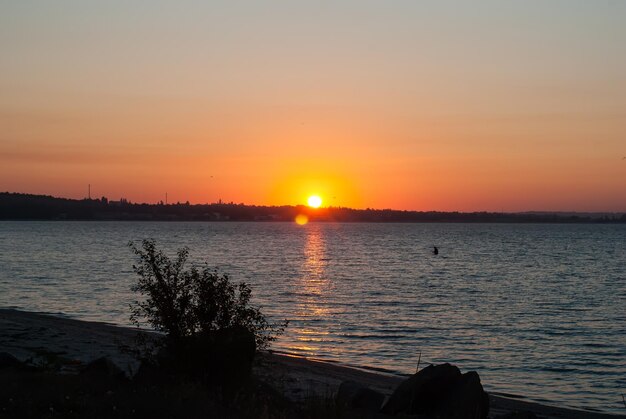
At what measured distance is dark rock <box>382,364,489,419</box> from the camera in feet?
49.8

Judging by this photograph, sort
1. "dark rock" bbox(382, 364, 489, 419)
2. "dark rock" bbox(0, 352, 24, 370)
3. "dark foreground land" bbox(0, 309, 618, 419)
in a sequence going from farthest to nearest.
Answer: "dark rock" bbox(0, 352, 24, 370) → "dark rock" bbox(382, 364, 489, 419) → "dark foreground land" bbox(0, 309, 618, 419)

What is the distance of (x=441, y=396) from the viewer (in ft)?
52.2

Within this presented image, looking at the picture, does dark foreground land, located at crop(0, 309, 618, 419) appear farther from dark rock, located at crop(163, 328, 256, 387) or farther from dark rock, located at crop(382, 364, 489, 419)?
dark rock, located at crop(382, 364, 489, 419)

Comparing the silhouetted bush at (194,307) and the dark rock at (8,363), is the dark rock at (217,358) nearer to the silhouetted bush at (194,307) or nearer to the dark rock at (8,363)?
the silhouetted bush at (194,307)

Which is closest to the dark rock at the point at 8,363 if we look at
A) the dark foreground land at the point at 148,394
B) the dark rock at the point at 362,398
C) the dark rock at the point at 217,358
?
the dark foreground land at the point at 148,394

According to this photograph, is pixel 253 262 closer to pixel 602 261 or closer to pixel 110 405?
pixel 602 261

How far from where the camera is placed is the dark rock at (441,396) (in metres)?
15.2

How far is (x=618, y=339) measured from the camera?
31.5 m

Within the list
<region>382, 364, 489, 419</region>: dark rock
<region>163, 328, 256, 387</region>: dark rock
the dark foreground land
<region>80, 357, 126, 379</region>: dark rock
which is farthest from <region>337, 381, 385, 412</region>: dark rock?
<region>80, 357, 126, 379</region>: dark rock

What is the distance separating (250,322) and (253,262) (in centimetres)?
6766

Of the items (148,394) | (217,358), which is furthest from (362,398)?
(148,394)

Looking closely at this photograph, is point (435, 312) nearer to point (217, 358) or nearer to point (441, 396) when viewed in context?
point (441, 396)

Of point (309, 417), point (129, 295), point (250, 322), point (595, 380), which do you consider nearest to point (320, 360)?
point (595, 380)

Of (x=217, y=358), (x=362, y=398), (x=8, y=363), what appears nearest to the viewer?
(x=217, y=358)
